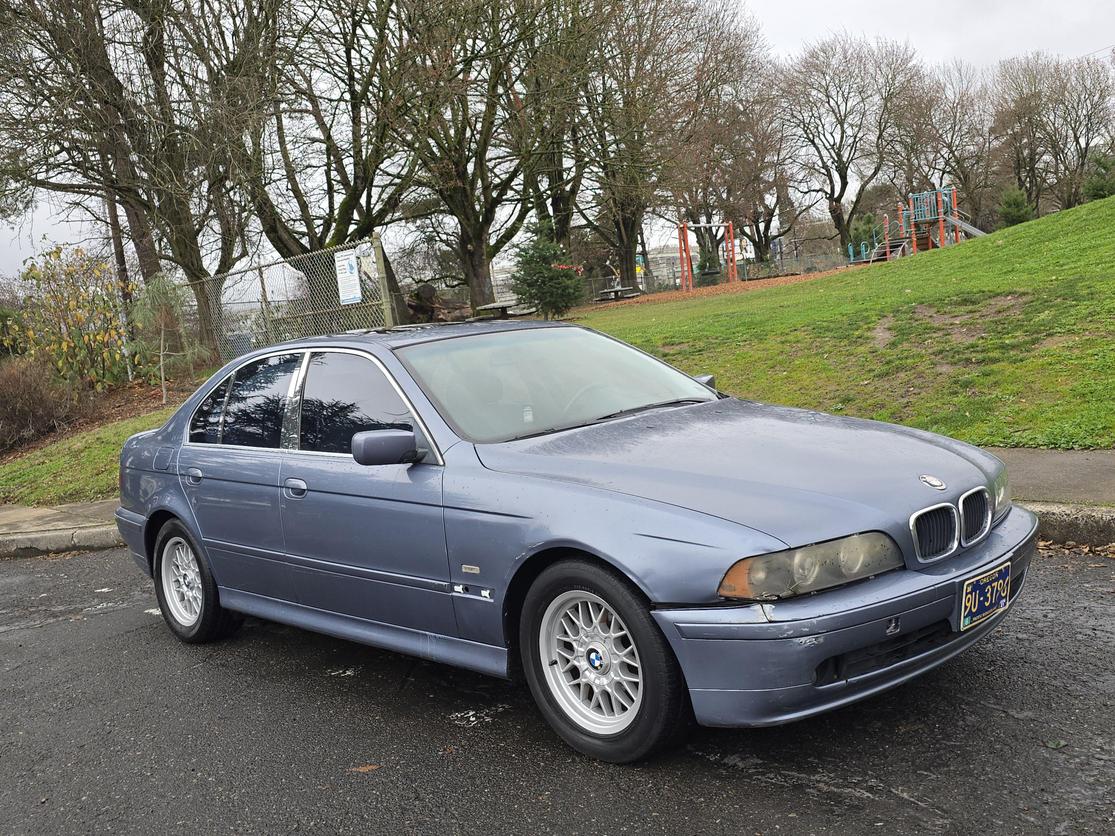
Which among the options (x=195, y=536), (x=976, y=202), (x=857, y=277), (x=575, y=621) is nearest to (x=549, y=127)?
(x=857, y=277)

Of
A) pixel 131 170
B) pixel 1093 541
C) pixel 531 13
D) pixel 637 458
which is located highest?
pixel 531 13

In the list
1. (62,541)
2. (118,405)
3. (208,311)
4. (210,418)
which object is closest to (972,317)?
(210,418)

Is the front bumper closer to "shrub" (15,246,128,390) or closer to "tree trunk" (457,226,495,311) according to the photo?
"shrub" (15,246,128,390)

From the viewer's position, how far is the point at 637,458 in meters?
3.54

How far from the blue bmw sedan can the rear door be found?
16mm

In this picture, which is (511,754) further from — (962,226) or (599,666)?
(962,226)

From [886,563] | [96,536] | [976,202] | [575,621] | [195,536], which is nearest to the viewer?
[886,563]

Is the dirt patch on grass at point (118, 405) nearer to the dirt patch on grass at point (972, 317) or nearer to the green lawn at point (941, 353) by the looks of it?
the green lawn at point (941, 353)

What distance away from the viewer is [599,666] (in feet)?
10.9

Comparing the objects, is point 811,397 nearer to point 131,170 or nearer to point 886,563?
point 886,563

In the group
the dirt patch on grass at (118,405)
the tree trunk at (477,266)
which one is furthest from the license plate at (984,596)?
the tree trunk at (477,266)

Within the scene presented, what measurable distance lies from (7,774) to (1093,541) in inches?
206

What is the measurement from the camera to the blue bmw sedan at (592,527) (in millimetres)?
3004

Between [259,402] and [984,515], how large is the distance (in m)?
3.37
